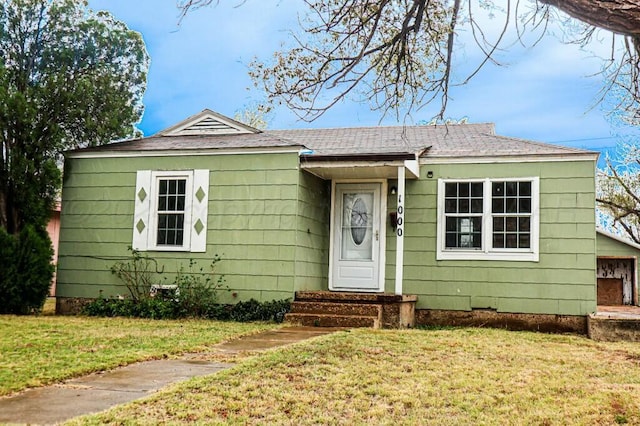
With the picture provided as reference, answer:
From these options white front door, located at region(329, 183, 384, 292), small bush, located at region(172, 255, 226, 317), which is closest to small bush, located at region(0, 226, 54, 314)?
small bush, located at region(172, 255, 226, 317)

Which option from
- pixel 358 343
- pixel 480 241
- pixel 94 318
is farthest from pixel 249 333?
pixel 480 241

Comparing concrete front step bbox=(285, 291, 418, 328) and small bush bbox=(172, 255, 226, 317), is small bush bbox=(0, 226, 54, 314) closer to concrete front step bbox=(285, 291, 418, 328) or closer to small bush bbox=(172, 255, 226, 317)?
small bush bbox=(172, 255, 226, 317)

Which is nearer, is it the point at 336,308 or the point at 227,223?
the point at 336,308

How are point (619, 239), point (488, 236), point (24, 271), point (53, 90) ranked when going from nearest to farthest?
point (488, 236), point (24, 271), point (53, 90), point (619, 239)

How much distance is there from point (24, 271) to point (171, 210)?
9.07 feet

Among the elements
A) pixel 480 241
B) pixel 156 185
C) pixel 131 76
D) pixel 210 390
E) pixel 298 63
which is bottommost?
pixel 210 390

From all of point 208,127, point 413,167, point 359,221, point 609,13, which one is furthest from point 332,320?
point 609,13

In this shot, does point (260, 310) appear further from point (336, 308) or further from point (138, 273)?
point (138, 273)

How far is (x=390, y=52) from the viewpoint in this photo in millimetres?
6754

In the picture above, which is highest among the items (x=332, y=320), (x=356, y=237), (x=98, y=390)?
(x=356, y=237)

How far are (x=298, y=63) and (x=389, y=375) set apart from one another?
3.37 m

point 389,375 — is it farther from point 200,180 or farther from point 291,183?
point 200,180

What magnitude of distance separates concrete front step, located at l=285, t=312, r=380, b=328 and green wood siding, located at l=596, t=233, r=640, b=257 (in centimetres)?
931

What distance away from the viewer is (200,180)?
38.3 feet
